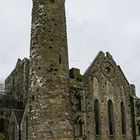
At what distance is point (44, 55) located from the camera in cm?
1633

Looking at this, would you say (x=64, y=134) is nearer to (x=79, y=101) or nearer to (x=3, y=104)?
(x=79, y=101)

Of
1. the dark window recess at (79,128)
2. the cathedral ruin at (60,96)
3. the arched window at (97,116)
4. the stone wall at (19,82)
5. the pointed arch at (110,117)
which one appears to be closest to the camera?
the cathedral ruin at (60,96)

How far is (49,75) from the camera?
16.0 metres

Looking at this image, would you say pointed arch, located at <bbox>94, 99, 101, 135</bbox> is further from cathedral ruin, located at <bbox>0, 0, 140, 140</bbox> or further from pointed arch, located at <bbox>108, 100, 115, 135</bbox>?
pointed arch, located at <bbox>108, 100, 115, 135</bbox>

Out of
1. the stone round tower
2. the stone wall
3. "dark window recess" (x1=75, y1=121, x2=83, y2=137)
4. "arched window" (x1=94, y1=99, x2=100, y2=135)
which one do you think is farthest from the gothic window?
the stone round tower

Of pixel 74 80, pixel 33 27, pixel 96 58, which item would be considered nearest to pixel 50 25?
pixel 33 27

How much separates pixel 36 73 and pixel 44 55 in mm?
924

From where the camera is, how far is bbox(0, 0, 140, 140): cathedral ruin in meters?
15.6

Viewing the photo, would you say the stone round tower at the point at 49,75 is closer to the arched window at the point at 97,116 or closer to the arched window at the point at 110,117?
the arched window at the point at 97,116

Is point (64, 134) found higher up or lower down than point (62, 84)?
lower down

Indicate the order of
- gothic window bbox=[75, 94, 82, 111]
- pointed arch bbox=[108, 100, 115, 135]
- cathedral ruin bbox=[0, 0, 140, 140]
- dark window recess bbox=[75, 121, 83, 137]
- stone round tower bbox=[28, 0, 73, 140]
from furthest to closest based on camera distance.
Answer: pointed arch bbox=[108, 100, 115, 135] < gothic window bbox=[75, 94, 82, 111] < dark window recess bbox=[75, 121, 83, 137] < cathedral ruin bbox=[0, 0, 140, 140] < stone round tower bbox=[28, 0, 73, 140]

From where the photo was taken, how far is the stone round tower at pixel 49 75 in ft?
50.3

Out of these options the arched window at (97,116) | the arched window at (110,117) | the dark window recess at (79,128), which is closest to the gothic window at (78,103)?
the dark window recess at (79,128)

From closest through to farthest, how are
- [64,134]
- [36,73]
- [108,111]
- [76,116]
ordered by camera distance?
[64,134], [36,73], [76,116], [108,111]
